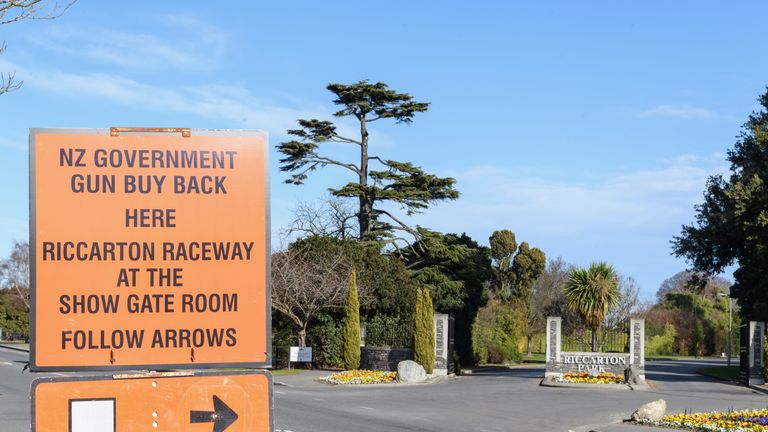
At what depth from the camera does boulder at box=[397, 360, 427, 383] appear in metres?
35.6

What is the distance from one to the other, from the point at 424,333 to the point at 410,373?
3.62 m

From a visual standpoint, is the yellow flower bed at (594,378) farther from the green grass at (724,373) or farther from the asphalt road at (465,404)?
the green grass at (724,373)

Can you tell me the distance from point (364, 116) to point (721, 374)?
2394 centimetres

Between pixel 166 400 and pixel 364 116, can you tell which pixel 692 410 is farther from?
pixel 364 116

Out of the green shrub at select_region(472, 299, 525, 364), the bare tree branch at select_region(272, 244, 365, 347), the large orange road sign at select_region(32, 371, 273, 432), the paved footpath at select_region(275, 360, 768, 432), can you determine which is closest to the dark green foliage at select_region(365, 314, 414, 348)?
the bare tree branch at select_region(272, 244, 365, 347)

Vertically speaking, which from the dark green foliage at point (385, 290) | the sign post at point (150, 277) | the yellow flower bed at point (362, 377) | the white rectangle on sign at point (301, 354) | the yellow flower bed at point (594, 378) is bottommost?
the yellow flower bed at point (362, 377)

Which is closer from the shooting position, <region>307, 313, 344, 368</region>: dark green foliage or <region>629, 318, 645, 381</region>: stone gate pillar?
<region>629, 318, 645, 381</region>: stone gate pillar

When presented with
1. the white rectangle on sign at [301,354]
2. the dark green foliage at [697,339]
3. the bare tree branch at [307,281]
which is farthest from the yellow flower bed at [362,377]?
the dark green foliage at [697,339]

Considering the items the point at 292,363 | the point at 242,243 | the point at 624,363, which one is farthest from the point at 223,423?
the point at 292,363

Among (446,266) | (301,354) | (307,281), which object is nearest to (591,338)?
(446,266)

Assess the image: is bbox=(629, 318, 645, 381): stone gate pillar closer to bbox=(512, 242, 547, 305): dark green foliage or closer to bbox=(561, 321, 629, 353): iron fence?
bbox=(561, 321, 629, 353): iron fence

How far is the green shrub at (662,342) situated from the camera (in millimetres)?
73812

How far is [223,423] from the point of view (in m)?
4.93

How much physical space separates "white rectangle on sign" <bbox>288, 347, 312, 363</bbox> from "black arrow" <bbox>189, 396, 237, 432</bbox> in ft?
121
